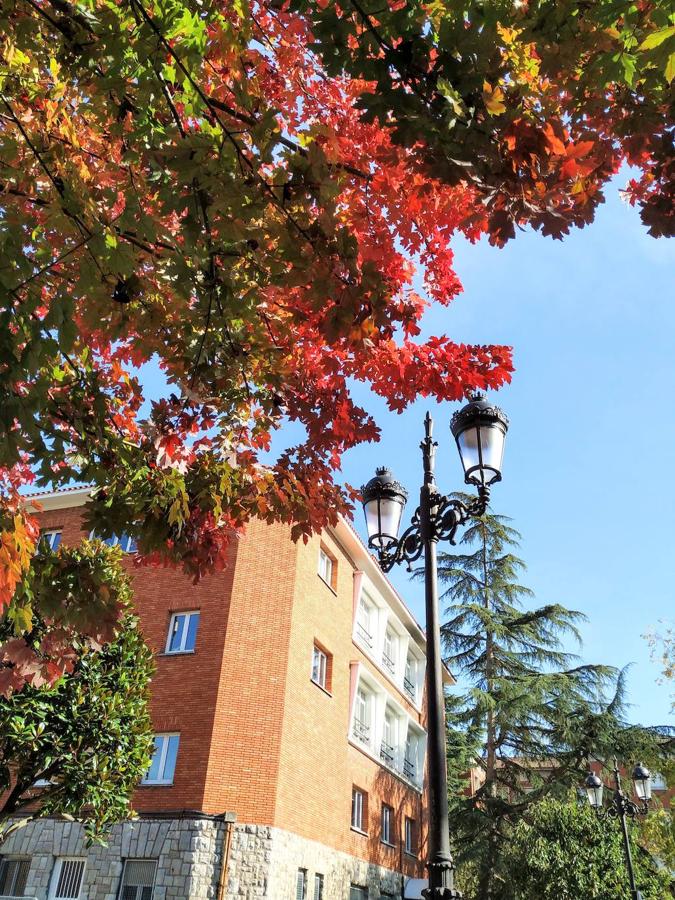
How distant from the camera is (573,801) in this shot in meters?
22.2

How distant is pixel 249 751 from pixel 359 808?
6732 mm

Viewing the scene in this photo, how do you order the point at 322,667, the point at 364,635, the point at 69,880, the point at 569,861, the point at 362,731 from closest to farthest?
the point at 69,880 → the point at 322,667 → the point at 569,861 → the point at 362,731 → the point at 364,635

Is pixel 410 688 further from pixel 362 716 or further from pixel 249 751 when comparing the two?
pixel 249 751

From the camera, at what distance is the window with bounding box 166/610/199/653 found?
16.5 meters

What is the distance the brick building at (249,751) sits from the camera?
13844mm

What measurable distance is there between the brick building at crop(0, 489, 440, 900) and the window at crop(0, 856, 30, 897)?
3cm

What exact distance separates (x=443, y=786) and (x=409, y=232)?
354 cm

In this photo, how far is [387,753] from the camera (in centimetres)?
2356

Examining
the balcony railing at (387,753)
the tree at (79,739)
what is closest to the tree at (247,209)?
the tree at (79,739)

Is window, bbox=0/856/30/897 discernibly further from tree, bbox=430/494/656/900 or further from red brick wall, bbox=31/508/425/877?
tree, bbox=430/494/656/900

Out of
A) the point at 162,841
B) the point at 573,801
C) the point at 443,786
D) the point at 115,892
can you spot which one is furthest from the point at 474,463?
the point at 573,801

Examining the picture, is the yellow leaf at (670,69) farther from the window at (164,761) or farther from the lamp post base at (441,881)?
the window at (164,761)

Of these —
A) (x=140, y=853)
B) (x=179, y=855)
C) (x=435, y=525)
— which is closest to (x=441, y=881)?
(x=435, y=525)

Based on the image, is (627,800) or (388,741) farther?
(388,741)
